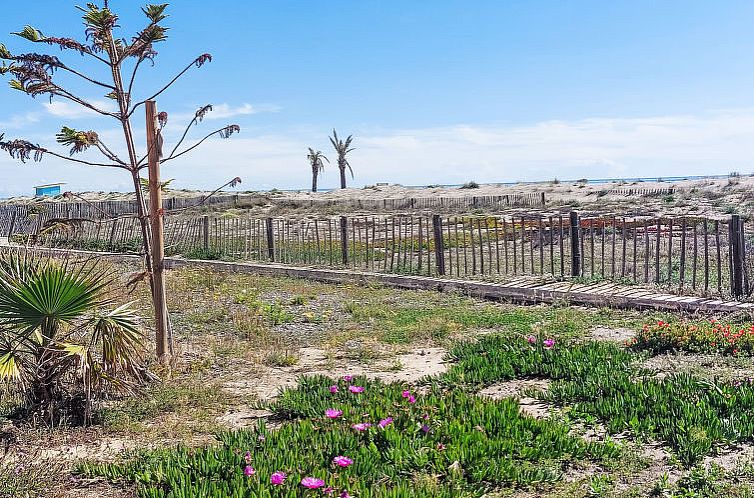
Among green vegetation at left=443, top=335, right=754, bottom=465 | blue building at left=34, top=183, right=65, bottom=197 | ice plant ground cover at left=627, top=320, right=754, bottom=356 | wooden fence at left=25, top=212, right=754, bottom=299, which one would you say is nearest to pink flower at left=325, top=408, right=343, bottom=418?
green vegetation at left=443, top=335, right=754, bottom=465

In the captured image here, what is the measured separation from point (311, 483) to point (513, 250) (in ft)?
39.9

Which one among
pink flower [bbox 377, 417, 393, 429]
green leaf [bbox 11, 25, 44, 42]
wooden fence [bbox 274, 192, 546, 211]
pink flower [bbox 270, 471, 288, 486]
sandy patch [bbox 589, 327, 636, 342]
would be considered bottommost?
sandy patch [bbox 589, 327, 636, 342]

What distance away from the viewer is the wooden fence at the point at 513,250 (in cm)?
1051

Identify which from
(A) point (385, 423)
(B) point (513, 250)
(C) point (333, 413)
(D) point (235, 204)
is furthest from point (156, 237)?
(D) point (235, 204)

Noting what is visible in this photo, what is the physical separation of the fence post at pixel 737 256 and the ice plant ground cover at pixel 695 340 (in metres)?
2.46

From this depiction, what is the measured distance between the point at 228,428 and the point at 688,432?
10.1 feet

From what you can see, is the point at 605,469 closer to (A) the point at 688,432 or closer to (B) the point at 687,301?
(A) the point at 688,432

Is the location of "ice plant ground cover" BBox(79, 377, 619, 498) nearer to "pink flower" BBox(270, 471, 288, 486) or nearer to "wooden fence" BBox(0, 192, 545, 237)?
"pink flower" BBox(270, 471, 288, 486)

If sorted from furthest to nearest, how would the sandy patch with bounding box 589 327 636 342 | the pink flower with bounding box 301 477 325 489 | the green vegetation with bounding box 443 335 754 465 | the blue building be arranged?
1. the blue building
2. the sandy patch with bounding box 589 327 636 342
3. the green vegetation with bounding box 443 335 754 465
4. the pink flower with bounding box 301 477 325 489

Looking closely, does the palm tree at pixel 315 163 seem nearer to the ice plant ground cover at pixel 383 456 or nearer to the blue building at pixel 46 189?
the blue building at pixel 46 189

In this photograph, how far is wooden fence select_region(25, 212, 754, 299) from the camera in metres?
10.5

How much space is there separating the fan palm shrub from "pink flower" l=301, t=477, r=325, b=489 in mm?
2071

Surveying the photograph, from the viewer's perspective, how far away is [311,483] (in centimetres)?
376

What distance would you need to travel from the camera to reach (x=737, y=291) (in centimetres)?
972
